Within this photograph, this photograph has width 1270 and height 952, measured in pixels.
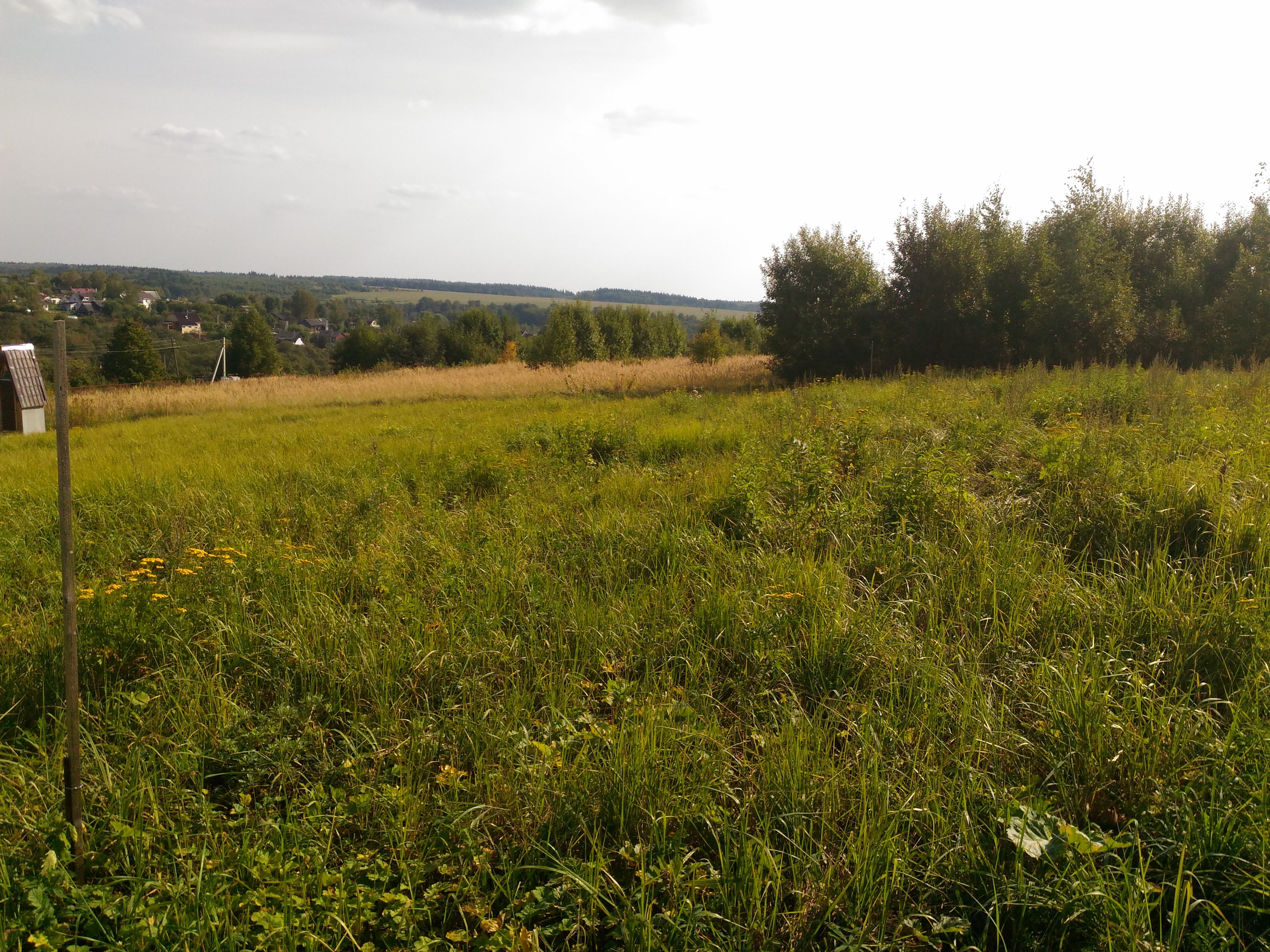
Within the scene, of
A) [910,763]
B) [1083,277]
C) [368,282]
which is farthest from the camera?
[368,282]

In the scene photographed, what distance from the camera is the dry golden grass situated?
1997 centimetres

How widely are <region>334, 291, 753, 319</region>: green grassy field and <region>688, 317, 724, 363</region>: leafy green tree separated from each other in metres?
78.9

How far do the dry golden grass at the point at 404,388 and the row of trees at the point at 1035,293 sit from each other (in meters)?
2.80

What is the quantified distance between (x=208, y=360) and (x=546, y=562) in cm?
5592

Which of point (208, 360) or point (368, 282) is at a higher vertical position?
point (368, 282)

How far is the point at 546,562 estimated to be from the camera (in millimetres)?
4629

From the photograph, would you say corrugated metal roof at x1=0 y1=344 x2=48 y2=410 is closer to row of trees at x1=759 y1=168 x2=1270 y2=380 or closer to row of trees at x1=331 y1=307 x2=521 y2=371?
row of trees at x1=759 y1=168 x2=1270 y2=380

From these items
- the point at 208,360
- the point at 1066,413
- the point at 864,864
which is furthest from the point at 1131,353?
the point at 208,360

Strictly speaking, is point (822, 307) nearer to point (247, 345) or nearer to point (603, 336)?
point (603, 336)

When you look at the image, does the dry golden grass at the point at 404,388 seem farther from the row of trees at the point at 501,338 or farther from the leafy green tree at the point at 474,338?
the leafy green tree at the point at 474,338

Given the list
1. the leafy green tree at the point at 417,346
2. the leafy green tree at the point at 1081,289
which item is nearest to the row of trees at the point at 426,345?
the leafy green tree at the point at 417,346

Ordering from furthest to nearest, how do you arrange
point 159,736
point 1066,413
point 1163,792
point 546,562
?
point 1066,413, point 546,562, point 159,736, point 1163,792

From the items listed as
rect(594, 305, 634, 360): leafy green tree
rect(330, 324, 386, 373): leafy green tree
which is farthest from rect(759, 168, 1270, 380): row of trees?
rect(330, 324, 386, 373): leafy green tree

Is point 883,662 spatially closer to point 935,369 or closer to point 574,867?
point 574,867
